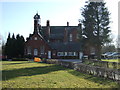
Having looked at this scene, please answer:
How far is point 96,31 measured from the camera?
115ft

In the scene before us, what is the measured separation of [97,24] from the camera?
34.9 meters

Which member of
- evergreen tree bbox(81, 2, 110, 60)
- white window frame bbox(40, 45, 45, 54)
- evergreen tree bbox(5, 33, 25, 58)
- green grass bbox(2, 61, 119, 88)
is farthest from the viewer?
white window frame bbox(40, 45, 45, 54)

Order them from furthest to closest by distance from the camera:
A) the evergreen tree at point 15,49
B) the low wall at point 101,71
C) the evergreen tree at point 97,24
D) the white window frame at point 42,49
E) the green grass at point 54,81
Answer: the white window frame at point 42,49, the evergreen tree at point 15,49, the evergreen tree at point 97,24, the low wall at point 101,71, the green grass at point 54,81

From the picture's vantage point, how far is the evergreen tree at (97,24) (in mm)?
34625

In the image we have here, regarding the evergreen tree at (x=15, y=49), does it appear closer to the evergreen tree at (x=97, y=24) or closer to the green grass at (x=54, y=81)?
the evergreen tree at (x=97, y=24)

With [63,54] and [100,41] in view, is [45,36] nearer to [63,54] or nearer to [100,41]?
[63,54]

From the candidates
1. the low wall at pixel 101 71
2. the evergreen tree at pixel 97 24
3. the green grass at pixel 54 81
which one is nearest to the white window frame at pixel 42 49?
the evergreen tree at pixel 97 24

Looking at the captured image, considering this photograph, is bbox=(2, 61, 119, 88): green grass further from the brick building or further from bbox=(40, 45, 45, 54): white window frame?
bbox=(40, 45, 45, 54): white window frame

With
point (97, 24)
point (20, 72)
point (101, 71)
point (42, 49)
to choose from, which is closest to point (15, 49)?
point (42, 49)

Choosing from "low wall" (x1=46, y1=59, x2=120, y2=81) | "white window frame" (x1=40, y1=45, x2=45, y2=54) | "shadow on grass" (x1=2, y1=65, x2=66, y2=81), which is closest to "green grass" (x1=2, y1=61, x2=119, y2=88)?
"shadow on grass" (x1=2, y1=65, x2=66, y2=81)

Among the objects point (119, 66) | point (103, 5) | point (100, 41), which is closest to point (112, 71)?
point (119, 66)

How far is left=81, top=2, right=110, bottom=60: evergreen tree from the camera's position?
34.6m

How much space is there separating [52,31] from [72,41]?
8118 millimetres

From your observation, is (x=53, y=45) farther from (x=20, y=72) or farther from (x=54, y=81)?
(x=54, y=81)
